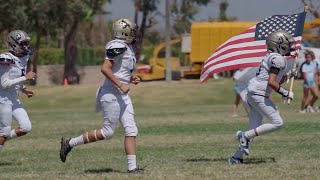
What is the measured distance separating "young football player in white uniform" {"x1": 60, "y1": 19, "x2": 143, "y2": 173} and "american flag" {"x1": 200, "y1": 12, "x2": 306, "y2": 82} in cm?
336

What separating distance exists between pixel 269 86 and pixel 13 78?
3601 millimetres

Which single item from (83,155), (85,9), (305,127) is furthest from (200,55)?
(83,155)

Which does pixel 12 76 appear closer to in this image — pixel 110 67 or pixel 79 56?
pixel 110 67

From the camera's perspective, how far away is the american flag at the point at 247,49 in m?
14.1

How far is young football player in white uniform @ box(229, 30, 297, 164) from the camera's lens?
464 inches

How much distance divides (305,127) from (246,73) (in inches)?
153

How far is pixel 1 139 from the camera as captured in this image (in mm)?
12664

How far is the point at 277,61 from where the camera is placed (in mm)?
11703

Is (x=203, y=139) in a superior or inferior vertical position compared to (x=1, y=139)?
inferior

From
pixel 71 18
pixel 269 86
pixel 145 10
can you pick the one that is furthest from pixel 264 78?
pixel 145 10

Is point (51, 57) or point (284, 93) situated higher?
point (284, 93)

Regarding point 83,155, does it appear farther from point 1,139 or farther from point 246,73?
point 246,73

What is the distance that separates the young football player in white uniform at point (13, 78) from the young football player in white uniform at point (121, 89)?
5.97 feet

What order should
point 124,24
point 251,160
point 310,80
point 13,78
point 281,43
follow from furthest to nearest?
point 310,80, point 251,160, point 13,78, point 281,43, point 124,24
